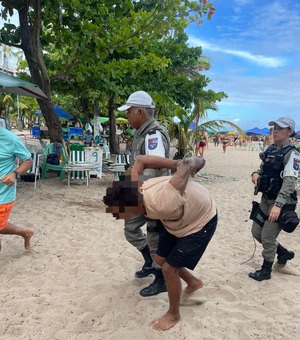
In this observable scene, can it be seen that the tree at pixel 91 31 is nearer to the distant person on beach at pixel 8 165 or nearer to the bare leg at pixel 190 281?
the distant person on beach at pixel 8 165

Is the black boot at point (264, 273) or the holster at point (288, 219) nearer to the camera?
the holster at point (288, 219)

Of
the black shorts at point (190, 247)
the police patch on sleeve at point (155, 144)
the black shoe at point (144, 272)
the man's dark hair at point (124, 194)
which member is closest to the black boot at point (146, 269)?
the black shoe at point (144, 272)

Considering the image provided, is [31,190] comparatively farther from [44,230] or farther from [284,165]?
[284,165]

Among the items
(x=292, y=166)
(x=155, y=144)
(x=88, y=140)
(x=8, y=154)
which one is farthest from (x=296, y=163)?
(x=88, y=140)

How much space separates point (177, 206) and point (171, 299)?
36.4 inches

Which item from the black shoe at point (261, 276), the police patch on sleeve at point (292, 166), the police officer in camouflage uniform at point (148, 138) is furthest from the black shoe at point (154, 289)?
the police patch on sleeve at point (292, 166)

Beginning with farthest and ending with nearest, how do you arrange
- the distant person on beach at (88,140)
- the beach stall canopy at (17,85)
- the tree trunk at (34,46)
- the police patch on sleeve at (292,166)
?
the distant person on beach at (88,140) < the tree trunk at (34,46) < the beach stall canopy at (17,85) < the police patch on sleeve at (292,166)

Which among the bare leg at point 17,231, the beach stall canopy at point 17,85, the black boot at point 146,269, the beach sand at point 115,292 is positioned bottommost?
the beach sand at point 115,292

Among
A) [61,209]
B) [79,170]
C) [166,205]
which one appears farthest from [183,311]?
[79,170]

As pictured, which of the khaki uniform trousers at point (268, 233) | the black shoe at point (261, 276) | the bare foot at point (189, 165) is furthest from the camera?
the black shoe at point (261, 276)

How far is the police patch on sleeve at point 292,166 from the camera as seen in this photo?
3.39 m

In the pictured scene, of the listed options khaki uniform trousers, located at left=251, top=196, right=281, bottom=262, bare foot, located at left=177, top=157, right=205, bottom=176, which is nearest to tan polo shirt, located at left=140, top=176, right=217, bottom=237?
bare foot, located at left=177, top=157, right=205, bottom=176

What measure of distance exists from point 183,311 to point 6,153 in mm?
2264

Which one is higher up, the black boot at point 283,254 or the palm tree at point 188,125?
the palm tree at point 188,125
